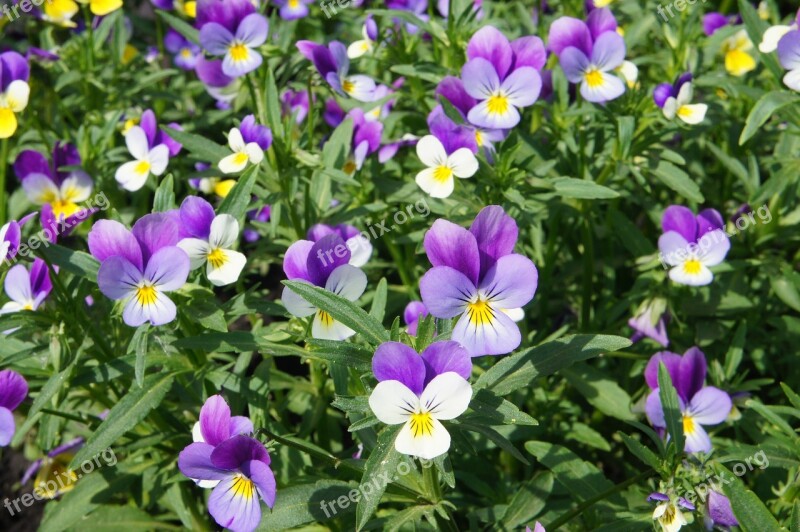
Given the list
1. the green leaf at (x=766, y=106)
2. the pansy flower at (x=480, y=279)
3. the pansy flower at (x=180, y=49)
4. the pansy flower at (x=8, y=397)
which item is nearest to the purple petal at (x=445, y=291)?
the pansy flower at (x=480, y=279)

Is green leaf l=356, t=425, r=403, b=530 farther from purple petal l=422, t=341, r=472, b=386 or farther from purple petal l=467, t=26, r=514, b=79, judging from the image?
purple petal l=467, t=26, r=514, b=79

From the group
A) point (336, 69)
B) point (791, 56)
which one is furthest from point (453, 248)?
point (791, 56)

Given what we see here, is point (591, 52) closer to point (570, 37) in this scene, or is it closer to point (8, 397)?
point (570, 37)

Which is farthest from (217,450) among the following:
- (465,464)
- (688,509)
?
(465,464)

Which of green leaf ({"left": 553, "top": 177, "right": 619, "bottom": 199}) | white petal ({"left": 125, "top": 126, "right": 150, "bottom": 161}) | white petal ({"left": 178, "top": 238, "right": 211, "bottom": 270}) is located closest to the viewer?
white petal ({"left": 178, "top": 238, "right": 211, "bottom": 270})

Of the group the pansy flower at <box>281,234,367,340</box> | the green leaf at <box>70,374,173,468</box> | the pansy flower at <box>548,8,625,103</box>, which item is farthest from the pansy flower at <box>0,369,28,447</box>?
the pansy flower at <box>548,8,625,103</box>

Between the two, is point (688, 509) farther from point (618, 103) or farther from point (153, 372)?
point (153, 372)
